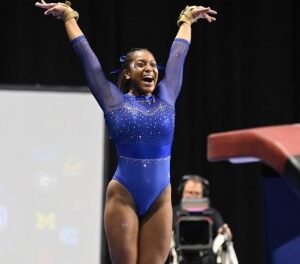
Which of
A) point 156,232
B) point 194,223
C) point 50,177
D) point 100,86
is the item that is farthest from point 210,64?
point 156,232

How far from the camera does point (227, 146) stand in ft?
2.36

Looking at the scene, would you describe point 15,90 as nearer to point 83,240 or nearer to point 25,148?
point 25,148

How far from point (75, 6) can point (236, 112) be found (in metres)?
1.42

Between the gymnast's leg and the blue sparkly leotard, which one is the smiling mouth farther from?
the gymnast's leg

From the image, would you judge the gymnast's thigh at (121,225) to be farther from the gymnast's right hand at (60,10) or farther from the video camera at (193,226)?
the video camera at (193,226)

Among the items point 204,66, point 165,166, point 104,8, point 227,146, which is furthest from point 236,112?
point 227,146

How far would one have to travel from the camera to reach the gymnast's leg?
1909mm

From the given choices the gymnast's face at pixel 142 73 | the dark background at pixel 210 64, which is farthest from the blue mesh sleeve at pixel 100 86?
the dark background at pixel 210 64

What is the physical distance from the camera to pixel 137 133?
6.33 ft

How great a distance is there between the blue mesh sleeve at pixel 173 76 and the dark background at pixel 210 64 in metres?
2.03

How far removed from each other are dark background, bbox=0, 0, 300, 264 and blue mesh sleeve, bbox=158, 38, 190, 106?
2.03m

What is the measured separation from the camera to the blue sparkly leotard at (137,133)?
6.31 feet

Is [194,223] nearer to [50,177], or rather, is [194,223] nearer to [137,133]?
[50,177]

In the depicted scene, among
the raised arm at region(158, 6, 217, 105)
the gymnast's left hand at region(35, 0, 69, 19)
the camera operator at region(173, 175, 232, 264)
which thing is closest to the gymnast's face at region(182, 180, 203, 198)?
the camera operator at region(173, 175, 232, 264)
